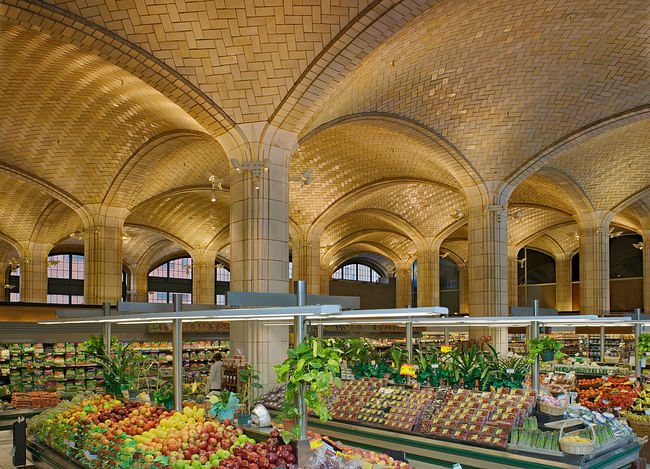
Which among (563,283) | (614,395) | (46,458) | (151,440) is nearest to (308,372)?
(151,440)

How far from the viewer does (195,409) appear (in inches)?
196

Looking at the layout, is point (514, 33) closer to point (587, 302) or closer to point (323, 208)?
point (323, 208)

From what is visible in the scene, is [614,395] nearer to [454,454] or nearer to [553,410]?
[553,410]

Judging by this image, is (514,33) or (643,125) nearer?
(514,33)

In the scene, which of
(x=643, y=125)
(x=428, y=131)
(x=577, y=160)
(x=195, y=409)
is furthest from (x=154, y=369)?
(x=643, y=125)

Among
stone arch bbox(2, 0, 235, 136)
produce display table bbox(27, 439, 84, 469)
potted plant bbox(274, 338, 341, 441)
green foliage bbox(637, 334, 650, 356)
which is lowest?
produce display table bbox(27, 439, 84, 469)

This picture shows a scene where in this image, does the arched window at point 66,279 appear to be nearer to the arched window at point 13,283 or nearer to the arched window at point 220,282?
the arched window at point 13,283

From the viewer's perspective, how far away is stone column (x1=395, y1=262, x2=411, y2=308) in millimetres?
29641

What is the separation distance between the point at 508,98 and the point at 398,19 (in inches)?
202

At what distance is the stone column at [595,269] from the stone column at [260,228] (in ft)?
42.8

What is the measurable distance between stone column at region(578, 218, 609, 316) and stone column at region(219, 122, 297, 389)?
13.0m

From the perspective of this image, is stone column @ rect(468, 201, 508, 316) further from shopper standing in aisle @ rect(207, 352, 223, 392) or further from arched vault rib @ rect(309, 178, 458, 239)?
shopper standing in aisle @ rect(207, 352, 223, 392)

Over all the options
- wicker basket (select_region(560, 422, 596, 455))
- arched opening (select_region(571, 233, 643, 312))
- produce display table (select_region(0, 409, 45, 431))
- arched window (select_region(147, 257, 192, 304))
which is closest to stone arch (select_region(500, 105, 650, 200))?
wicker basket (select_region(560, 422, 596, 455))

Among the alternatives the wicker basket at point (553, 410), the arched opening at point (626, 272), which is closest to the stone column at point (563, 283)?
the arched opening at point (626, 272)
